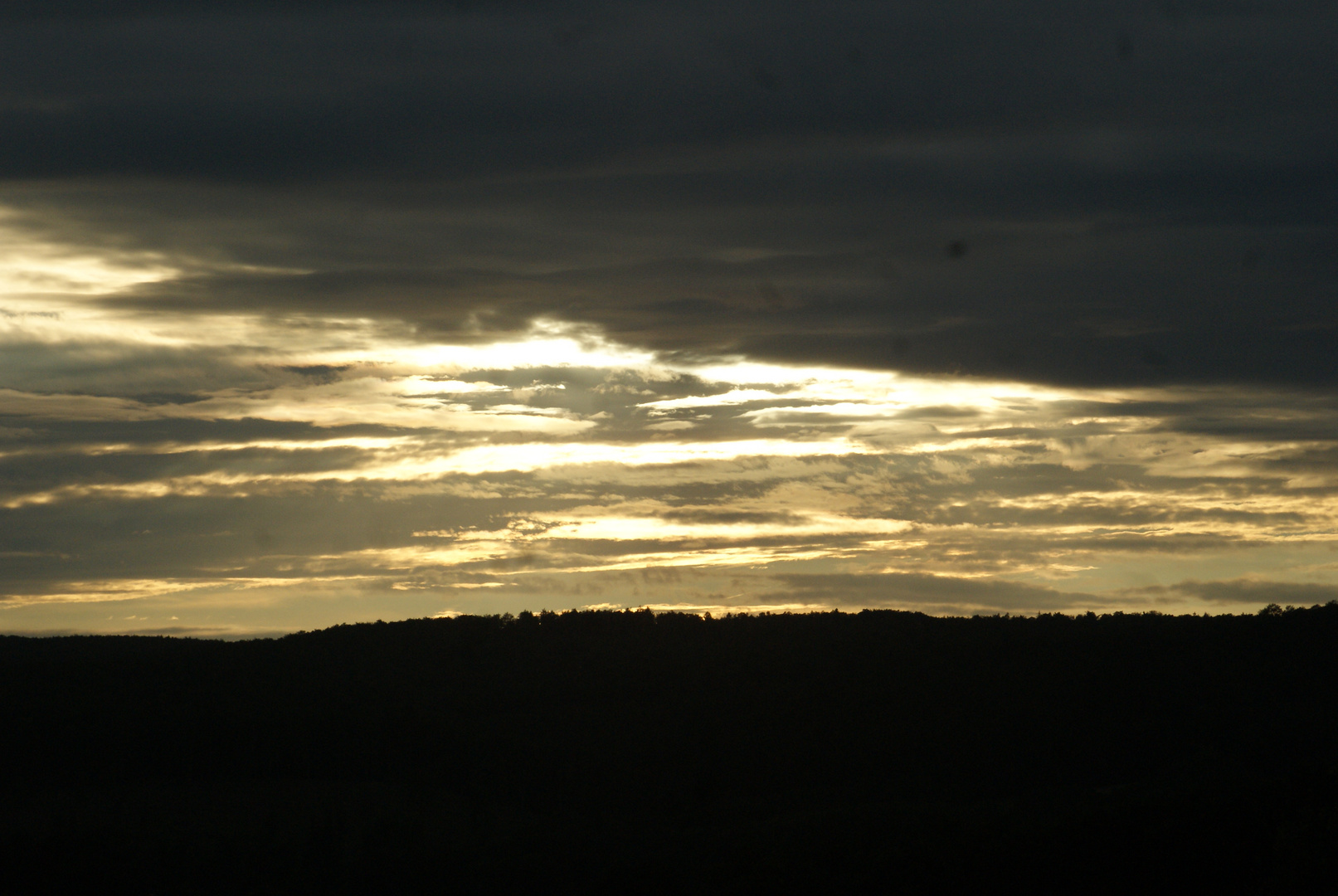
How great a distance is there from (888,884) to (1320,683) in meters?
53.2

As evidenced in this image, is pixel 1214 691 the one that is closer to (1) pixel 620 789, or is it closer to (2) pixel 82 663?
(1) pixel 620 789

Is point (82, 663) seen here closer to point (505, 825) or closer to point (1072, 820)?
point (505, 825)

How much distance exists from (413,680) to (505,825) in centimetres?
3725

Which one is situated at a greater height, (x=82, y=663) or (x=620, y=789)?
(x=82, y=663)

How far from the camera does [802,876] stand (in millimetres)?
39406

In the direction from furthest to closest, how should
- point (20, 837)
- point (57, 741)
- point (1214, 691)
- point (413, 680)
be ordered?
point (413, 680) < point (1214, 691) < point (57, 741) < point (20, 837)

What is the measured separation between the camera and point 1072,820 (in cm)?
4041

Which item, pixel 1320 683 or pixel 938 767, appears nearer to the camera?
pixel 938 767

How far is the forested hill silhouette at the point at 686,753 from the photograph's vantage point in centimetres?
3997

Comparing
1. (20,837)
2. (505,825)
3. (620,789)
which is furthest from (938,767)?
(20,837)

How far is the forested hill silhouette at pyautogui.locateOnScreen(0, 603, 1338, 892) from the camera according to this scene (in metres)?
40.0

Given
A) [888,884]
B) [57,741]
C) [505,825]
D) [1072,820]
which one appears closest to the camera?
[888,884]

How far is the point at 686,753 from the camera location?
255 feet

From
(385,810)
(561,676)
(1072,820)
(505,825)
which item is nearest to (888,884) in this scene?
(1072,820)
